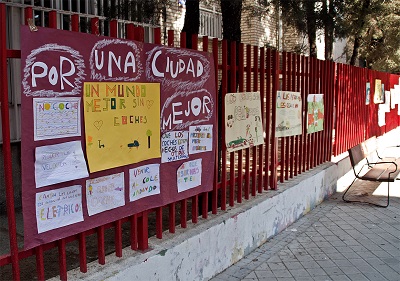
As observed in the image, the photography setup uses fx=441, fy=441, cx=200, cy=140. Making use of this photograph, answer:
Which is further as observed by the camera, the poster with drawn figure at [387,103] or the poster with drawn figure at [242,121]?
the poster with drawn figure at [387,103]

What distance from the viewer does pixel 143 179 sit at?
3.62 meters

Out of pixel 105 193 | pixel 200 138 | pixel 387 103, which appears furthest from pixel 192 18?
pixel 387 103

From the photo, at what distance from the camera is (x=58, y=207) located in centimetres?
292

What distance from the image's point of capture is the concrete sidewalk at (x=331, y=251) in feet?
14.8

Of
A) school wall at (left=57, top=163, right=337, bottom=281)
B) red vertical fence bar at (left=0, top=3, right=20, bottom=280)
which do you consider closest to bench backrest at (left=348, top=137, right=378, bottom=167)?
school wall at (left=57, top=163, right=337, bottom=281)

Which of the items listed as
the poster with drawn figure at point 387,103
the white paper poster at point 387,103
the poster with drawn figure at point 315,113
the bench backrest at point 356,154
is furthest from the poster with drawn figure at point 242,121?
the white paper poster at point 387,103

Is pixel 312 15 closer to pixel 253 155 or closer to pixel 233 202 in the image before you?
pixel 253 155

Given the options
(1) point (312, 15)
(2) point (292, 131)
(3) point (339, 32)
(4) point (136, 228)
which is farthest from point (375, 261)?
(3) point (339, 32)

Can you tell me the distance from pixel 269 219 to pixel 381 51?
13.7 meters

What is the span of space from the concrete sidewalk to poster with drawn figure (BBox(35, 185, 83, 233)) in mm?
1872

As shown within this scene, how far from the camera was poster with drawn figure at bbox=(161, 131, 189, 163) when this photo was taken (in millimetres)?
3834

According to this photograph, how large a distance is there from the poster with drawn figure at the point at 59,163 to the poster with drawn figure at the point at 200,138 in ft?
4.47

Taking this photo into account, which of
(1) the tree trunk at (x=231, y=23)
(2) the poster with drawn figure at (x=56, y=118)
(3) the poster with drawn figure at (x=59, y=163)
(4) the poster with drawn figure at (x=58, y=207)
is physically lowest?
(4) the poster with drawn figure at (x=58, y=207)

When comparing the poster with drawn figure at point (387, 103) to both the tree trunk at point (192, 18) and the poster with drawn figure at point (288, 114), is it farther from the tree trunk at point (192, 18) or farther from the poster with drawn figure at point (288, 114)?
the tree trunk at point (192, 18)
